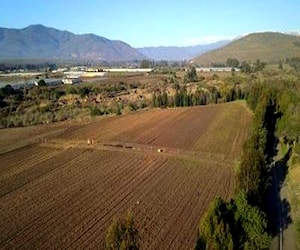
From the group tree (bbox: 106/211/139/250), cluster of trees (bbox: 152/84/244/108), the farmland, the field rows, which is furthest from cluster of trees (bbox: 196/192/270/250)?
cluster of trees (bbox: 152/84/244/108)

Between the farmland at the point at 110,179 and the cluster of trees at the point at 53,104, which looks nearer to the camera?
the farmland at the point at 110,179

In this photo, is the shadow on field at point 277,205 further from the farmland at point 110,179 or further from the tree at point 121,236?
the tree at point 121,236

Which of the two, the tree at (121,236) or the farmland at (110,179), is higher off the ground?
the tree at (121,236)

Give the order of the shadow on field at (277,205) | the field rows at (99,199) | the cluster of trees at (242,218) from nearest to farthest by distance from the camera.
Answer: the cluster of trees at (242,218) → the field rows at (99,199) → the shadow on field at (277,205)

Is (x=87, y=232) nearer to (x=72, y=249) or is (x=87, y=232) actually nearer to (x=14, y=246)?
(x=72, y=249)

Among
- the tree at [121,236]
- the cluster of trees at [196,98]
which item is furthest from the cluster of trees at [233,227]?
the cluster of trees at [196,98]

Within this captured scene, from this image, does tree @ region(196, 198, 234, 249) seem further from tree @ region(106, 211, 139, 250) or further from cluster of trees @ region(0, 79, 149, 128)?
cluster of trees @ region(0, 79, 149, 128)

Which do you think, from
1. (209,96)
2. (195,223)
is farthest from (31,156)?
(209,96)

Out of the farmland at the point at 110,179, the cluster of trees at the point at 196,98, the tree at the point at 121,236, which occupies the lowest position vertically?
the cluster of trees at the point at 196,98

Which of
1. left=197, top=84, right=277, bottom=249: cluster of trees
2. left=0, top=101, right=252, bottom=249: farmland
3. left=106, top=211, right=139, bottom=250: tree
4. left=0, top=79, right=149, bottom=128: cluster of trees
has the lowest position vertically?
left=0, top=79, right=149, bottom=128: cluster of trees

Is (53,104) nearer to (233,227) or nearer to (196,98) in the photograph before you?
(196,98)
